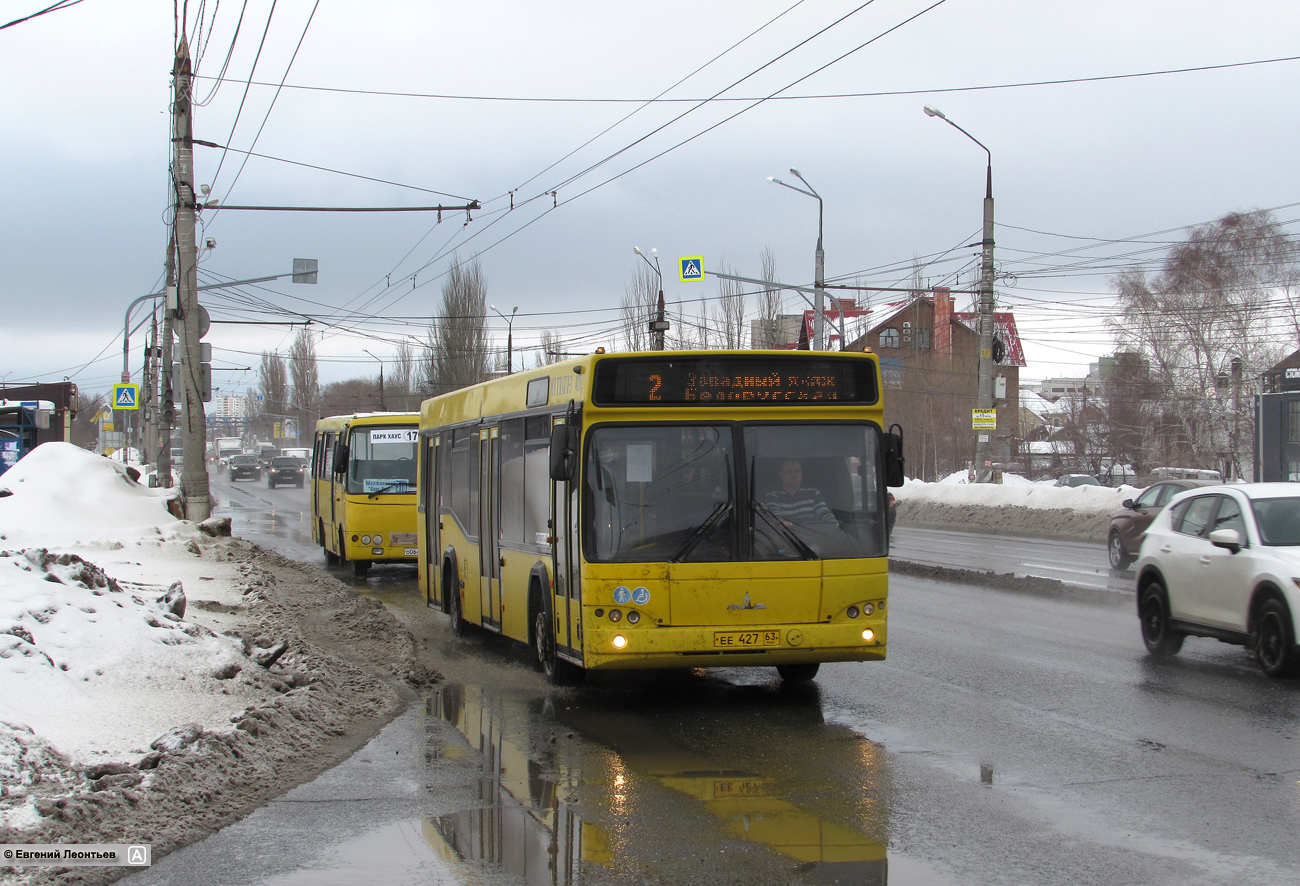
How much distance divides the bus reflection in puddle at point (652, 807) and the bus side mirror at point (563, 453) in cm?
176

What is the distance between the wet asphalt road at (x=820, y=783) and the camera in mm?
5398

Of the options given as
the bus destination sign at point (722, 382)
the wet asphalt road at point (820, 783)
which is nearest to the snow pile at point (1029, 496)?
the wet asphalt road at point (820, 783)

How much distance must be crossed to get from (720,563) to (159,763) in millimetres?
3830

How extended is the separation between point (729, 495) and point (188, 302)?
1624 cm

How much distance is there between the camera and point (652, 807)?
250 inches

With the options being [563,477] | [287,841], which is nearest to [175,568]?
[563,477]

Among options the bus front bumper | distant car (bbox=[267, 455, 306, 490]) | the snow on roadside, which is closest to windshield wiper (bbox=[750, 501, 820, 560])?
the bus front bumper

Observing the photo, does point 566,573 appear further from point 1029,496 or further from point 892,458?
point 1029,496

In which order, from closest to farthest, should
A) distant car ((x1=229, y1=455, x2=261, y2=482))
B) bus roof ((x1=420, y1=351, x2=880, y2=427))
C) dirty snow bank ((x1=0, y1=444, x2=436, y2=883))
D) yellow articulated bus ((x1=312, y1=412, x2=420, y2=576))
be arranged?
dirty snow bank ((x1=0, y1=444, x2=436, y2=883)), bus roof ((x1=420, y1=351, x2=880, y2=427)), yellow articulated bus ((x1=312, y1=412, x2=420, y2=576)), distant car ((x1=229, y1=455, x2=261, y2=482))

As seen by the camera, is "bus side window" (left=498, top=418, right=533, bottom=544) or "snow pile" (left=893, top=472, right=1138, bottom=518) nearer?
"bus side window" (left=498, top=418, right=533, bottom=544)

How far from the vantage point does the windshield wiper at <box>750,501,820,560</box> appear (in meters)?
8.95

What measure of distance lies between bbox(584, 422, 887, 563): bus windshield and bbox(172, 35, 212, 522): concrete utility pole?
1496cm

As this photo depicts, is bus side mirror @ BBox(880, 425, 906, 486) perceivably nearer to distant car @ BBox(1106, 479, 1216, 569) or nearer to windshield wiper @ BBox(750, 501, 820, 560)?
windshield wiper @ BBox(750, 501, 820, 560)

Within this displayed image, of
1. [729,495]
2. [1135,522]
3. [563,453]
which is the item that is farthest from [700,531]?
[1135,522]
